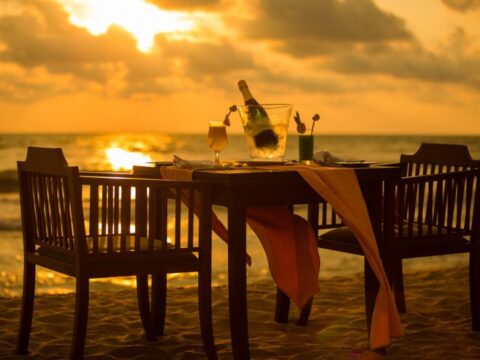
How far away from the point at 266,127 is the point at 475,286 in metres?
1.21

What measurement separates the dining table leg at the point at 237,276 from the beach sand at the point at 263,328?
0.29 metres

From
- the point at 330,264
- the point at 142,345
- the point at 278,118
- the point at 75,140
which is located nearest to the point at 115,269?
the point at 142,345

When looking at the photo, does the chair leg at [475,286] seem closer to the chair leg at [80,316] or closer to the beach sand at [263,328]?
the beach sand at [263,328]

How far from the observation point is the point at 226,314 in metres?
4.31

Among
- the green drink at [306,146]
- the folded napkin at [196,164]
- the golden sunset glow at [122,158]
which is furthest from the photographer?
the golden sunset glow at [122,158]

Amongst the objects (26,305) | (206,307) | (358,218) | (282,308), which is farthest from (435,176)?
(26,305)

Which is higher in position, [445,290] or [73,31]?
[73,31]

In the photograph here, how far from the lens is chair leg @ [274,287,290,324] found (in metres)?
4.09

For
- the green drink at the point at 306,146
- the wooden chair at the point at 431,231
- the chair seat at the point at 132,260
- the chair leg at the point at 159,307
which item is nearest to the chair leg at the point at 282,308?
the wooden chair at the point at 431,231

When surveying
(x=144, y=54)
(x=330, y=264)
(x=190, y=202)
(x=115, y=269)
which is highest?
(x=144, y=54)

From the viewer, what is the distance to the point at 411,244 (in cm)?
369

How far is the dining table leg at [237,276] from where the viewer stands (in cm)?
317

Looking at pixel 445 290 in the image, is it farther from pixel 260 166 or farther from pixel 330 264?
pixel 330 264

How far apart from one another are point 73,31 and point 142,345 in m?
23.6
